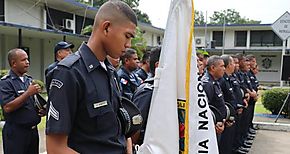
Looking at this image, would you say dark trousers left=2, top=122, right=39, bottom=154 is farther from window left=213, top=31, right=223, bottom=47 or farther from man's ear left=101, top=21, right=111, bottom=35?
window left=213, top=31, right=223, bottom=47

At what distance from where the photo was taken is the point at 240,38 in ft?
92.9

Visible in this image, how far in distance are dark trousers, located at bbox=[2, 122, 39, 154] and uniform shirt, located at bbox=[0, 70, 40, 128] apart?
61mm

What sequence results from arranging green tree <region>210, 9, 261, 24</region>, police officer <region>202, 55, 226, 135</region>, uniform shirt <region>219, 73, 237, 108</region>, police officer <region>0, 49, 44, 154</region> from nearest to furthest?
police officer <region>0, 49, 44, 154</region>, police officer <region>202, 55, 226, 135</region>, uniform shirt <region>219, 73, 237, 108</region>, green tree <region>210, 9, 261, 24</region>

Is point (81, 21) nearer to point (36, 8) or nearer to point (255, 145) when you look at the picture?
point (36, 8)

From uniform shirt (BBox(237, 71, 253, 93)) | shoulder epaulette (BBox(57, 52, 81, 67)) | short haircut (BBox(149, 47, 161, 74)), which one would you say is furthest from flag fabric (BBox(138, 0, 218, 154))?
uniform shirt (BBox(237, 71, 253, 93))

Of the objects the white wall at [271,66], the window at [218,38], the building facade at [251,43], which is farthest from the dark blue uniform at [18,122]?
the white wall at [271,66]

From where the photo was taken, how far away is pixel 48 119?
1444mm

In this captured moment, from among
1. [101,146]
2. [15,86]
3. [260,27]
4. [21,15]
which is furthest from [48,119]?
[260,27]

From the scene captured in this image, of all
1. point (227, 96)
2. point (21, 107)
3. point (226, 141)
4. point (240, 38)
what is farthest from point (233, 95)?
point (240, 38)

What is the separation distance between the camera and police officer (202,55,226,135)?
3924 mm

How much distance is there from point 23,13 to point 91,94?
14862 millimetres

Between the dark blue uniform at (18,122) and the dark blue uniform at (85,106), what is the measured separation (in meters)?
1.93

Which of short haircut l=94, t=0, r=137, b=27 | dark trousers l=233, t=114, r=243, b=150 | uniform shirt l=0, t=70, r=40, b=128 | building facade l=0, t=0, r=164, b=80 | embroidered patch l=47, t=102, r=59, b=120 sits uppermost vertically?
building facade l=0, t=0, r=164, b=80

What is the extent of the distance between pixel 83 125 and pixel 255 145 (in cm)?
540
